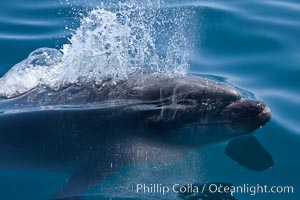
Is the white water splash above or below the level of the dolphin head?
above

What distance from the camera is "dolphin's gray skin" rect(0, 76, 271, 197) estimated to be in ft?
25.4

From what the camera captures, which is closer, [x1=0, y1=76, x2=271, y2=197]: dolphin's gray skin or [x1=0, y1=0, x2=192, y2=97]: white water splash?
[x1=0, y1=76, x2=271, y2=197]: dolphin's gray skin

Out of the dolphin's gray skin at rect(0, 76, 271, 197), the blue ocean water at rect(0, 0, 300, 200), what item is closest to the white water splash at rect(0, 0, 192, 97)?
the dolphin's gray skin at rect(0, 76, 271, 197)


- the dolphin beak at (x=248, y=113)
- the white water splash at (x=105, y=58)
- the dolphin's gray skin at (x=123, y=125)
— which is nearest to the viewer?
the dolphin beak at (x=248, y=113)

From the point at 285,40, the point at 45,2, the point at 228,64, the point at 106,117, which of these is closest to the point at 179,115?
the point at 106,117

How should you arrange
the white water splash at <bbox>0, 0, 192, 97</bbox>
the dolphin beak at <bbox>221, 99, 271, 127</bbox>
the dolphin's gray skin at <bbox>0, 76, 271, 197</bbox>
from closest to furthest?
the dolphin beak at <bbox>221, 99, 271, 127</bbox>, the dolphin's gray skin at <bbox>0, 76, 271, 197</bbox>, the white water splash at <bbox>0, 0, 192, 97</bbox>

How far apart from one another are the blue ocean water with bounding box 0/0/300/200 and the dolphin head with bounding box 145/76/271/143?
354mm

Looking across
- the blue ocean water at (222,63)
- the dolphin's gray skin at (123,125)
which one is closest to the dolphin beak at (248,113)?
the dolphin's gray skin at (123,125)

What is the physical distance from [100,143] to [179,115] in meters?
1.10

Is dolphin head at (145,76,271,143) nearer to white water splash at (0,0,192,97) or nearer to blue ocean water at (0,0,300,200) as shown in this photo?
blue ocean water at (0,0,300,200)

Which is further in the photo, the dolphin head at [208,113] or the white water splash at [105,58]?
the white water splash at [105,58]

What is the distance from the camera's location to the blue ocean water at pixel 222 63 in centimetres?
777

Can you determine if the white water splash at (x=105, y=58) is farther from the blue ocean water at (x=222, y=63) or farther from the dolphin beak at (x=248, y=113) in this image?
the dolphin beak at (x=248, y=113)

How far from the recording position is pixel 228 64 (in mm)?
11141
